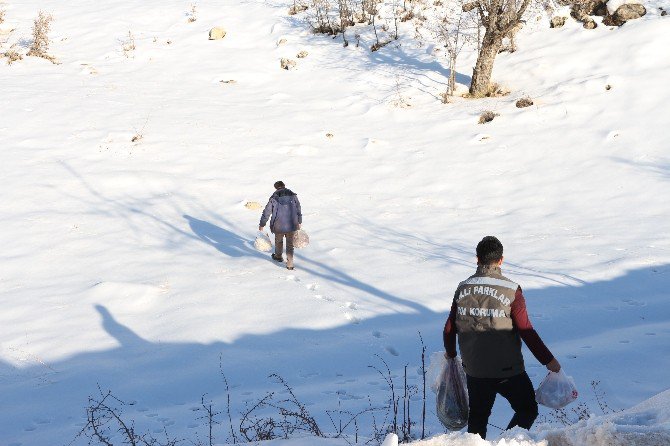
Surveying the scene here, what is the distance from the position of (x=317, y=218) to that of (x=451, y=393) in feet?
28.2

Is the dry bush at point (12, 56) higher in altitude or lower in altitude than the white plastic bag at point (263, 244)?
higher

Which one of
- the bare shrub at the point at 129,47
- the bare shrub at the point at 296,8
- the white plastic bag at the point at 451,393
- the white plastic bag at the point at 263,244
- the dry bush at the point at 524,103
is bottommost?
the white plastic bag at the point at 263,244

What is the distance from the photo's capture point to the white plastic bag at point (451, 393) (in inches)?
160

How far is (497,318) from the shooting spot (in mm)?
3807

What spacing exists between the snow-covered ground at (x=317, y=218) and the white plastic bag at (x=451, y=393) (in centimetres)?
88

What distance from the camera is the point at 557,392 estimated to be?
384 cm

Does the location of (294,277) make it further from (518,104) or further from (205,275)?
(518,104)

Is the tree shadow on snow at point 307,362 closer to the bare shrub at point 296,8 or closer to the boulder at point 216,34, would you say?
the boulder at point 216,34

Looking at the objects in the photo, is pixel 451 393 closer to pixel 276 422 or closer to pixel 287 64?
pixel 276 422

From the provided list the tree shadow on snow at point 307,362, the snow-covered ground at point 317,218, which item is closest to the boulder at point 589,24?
the snow-covered ground at point 317,218

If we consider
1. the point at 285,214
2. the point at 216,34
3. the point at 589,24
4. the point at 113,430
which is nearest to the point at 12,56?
the point at 216,34

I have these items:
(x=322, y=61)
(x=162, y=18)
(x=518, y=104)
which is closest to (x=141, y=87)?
(x=322, y=61)

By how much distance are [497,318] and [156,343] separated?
4.94 meters

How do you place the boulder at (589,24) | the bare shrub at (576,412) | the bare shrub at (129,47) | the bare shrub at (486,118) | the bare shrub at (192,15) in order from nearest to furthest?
the bare shrub at (576,412)
the bare shrub at (486,118)
the boulder at (589,24)
the bare shrub at (129,47)
the bare shrub at (192,15)
